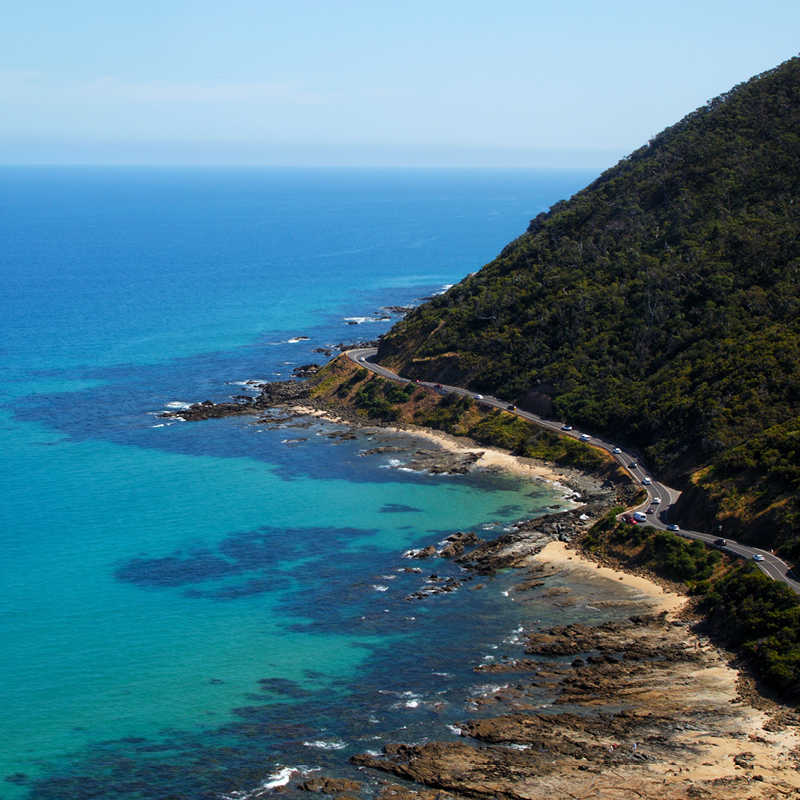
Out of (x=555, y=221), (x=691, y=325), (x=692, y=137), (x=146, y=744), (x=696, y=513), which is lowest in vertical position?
(x=146, y=744)

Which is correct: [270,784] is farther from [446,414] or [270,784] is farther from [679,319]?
[679,319]

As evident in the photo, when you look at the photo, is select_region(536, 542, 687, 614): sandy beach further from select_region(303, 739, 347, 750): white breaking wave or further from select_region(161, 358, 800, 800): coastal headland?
select_region(303, 739, 347, 750): white breaking wave

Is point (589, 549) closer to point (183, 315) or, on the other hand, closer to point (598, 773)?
point (598, 773)

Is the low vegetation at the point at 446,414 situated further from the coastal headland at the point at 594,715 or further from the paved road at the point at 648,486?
the coastal headland at the point at 594,715

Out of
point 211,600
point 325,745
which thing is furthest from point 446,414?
point 325,745

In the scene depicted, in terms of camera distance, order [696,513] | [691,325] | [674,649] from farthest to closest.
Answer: [691,325] → [696,513] → [674,649]

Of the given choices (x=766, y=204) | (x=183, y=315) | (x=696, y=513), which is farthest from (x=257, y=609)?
(x=183, y=315)
